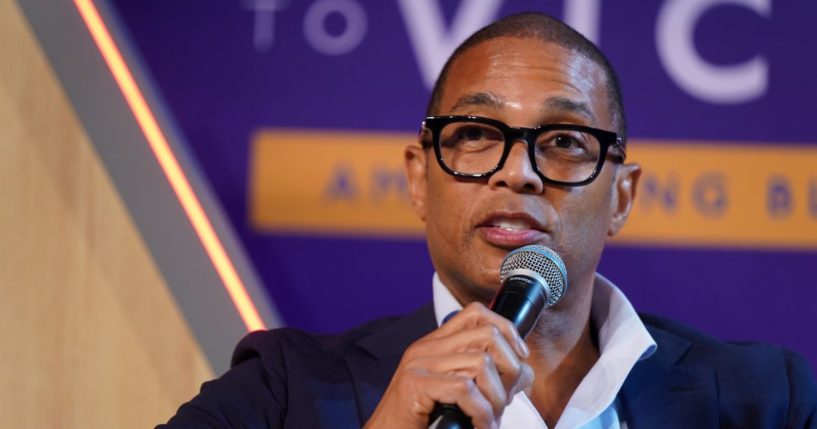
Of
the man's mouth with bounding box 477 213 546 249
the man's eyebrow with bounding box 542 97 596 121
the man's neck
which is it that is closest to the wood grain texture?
the man's neck

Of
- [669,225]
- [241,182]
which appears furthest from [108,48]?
[669,225]

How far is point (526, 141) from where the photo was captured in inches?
68.1

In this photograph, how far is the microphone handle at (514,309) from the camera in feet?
3.92

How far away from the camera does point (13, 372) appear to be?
2289 mm

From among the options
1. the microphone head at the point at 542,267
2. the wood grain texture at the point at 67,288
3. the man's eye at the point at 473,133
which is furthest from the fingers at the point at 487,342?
the wood grain texture at the point at 67,288

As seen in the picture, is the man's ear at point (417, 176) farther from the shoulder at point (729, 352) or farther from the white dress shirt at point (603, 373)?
the shoulder at point (729, 352)

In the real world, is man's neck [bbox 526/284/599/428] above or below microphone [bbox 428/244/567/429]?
below

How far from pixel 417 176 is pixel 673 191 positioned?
708mm

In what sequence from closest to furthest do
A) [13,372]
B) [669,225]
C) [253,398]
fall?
[253,398] < [13,372] < [669,225]

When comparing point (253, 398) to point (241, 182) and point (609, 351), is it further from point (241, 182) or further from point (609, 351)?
point (241, 182)

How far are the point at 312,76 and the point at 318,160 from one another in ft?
0.64

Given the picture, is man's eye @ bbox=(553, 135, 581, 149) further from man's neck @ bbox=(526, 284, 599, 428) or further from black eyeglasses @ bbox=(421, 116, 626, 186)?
A: man's neck @ bbox=(526, 284, 599, 428)

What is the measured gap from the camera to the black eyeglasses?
1737mm

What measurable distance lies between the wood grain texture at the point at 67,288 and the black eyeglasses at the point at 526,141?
859 millimetres
